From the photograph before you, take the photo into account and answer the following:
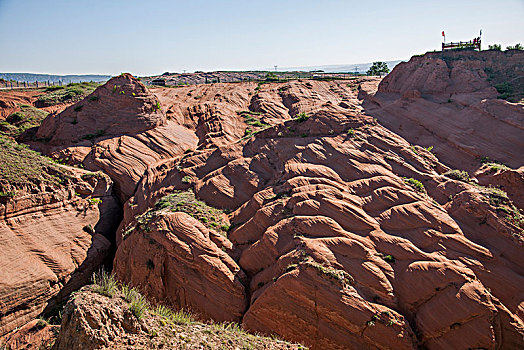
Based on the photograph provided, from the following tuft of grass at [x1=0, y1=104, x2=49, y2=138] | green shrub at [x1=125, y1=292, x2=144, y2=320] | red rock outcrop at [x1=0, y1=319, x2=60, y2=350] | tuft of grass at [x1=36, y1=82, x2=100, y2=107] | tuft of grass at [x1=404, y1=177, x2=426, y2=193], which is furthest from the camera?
tuft of grass at [x1=36, y1=82, x2=100, y2=107]

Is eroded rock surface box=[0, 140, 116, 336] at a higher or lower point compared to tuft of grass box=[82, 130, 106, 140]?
lower

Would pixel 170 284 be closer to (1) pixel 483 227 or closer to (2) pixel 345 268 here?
(2) pixel 345 268

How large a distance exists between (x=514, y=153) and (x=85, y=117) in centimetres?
3051

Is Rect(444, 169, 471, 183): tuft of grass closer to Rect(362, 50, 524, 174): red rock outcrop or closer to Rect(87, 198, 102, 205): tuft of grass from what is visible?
Rect(362, 50, 524, 174): red rock outcrop

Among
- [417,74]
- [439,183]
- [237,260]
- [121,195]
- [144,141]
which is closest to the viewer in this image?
[237,260]

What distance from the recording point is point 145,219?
16.0 meters

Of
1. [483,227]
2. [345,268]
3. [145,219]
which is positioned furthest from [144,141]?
[483,227]

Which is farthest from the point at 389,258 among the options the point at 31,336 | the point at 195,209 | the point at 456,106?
the point at 456,106

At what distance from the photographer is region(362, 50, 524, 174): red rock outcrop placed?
2088cm

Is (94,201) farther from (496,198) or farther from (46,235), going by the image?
(496,198)

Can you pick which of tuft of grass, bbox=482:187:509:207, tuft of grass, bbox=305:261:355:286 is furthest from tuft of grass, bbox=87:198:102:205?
tuft of grass, bbox=482:187:509:207

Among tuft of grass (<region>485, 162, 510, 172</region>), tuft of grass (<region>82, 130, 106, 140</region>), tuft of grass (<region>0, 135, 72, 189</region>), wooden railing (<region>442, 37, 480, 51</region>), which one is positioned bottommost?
tuft of grass (<region>485, 162, 510, 172</region>)

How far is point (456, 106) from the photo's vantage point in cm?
2480

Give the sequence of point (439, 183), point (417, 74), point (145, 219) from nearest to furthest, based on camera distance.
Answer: point (145, 219) → point (439, 183) → point (417, 74)
